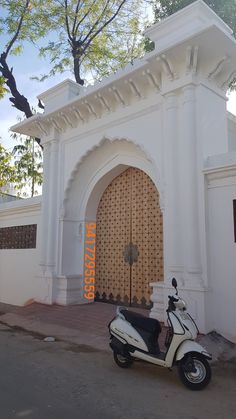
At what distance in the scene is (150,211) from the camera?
6883 millimetres

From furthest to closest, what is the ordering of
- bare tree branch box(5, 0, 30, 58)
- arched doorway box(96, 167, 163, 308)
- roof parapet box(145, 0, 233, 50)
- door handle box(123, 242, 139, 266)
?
bare tree branch box(5, 0, 30, 58) < door handle box(123, 242, 139, 266) < arched doorway box(96, 167, 163, 308) < roof parapet box(145, 0, 233, 50)

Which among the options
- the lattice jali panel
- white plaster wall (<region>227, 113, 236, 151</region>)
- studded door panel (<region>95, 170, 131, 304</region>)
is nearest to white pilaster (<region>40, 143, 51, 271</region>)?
the lattice jali panel

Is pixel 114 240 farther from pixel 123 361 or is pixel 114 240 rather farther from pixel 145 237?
pixel 123 361

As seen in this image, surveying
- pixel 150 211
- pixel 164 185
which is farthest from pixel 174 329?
pixel 150 211

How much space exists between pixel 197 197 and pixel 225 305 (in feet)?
5.23

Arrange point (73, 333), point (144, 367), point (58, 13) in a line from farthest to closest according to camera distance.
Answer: point (58, 13), point (73, 333), point (144, 367)

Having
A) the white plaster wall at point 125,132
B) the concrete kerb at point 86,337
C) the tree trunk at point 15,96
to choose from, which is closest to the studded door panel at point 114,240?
the white plaster wall at point 125,132

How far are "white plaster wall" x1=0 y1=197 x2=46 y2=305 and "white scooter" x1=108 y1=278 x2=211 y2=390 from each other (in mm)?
4267

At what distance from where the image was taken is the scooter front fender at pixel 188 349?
347 centimetres

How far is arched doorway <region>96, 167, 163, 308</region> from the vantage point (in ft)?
22.2

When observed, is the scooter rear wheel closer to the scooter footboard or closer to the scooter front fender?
the scooter footboard

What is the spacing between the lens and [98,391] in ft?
11.1

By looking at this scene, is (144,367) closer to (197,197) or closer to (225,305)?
(225,305)

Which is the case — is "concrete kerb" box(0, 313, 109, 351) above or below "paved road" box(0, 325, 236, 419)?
above
